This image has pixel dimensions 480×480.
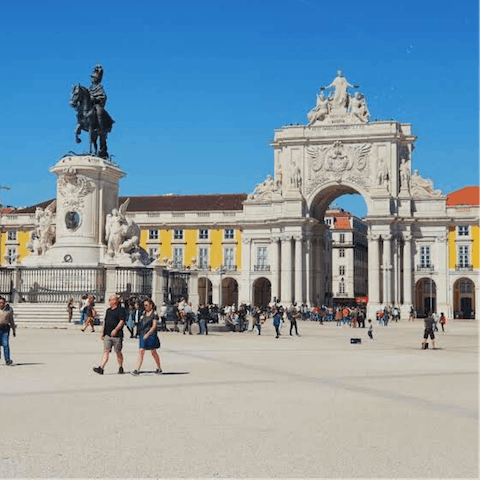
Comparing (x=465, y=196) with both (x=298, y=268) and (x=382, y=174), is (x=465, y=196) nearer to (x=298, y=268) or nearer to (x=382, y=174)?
(x=382, y=174)

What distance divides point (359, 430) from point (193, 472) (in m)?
2.59

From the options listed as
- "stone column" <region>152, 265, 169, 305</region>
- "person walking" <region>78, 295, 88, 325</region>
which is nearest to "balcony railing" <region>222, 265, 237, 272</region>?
"stone column" <region>152, 265, 169, 305</region>

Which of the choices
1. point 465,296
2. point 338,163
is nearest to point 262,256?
point 338,163

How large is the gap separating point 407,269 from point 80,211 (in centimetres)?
4808

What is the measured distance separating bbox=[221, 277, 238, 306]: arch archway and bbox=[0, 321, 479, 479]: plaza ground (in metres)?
65.1

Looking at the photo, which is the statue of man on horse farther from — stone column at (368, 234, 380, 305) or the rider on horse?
stone column at (368, 234, 380, 305)

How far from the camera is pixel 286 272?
248 feet

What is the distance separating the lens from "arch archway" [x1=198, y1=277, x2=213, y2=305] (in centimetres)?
8100

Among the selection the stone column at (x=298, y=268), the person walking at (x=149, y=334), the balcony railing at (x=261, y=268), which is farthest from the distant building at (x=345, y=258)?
the person walking at (x=149, y=334)

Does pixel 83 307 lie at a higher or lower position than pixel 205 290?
lower

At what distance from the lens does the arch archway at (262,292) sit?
81000 millimetres

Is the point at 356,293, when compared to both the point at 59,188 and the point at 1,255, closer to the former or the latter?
the point at 1,255

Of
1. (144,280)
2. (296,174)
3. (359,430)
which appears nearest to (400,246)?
(296,174)

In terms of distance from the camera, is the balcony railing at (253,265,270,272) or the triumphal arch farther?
the balcony railing at (253,265,270,272)
